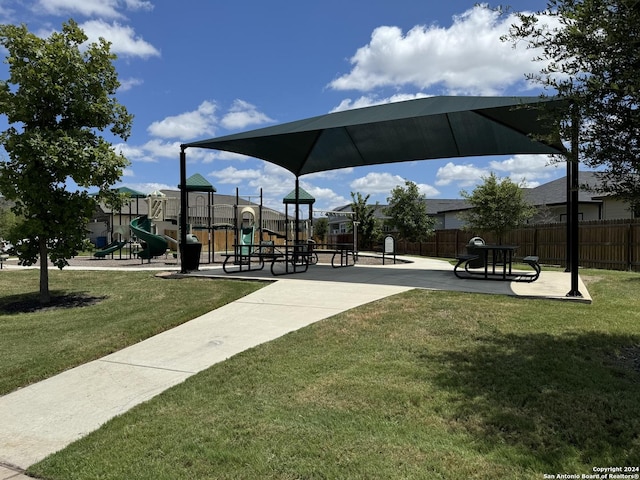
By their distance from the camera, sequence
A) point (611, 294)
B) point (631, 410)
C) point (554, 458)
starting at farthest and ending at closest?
point (611, 294) → point (631, 410) → point (554, 458)

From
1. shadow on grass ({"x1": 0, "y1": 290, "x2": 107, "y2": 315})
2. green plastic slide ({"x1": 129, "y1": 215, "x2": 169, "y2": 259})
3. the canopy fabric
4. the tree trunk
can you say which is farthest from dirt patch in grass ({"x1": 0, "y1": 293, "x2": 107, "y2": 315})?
green plastic slide ({"x1": 129, "y1": 215, "x2": 169, "y2": 259})

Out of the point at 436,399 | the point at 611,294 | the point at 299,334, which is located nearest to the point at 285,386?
the point at 436,399

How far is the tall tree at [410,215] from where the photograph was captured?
103 feet

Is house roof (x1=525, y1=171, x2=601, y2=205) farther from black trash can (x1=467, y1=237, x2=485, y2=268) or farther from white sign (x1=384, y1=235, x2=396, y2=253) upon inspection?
black trash can (x1=467, y1=237, x2=485, y2=268)

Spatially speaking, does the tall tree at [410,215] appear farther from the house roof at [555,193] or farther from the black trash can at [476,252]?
the black trash can at [476,252]

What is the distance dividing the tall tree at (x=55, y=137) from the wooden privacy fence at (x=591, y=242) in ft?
58.6

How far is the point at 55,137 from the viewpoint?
8.72 metres

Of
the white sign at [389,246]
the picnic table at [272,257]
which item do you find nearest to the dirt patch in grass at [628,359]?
the picnic table at [272,257]

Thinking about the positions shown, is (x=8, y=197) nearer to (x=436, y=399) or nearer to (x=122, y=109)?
(x=122, y=109)

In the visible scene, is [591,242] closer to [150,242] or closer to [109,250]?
[150,242]

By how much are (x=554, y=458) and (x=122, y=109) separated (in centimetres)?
978

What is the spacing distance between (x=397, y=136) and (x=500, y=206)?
1003cm

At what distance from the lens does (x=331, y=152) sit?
50.3ft

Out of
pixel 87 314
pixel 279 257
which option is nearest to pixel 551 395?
pixel 87 314
